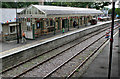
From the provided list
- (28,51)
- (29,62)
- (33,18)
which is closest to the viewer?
(29,62)

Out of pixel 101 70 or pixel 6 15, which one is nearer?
pixel 101 70

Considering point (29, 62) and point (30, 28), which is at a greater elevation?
point (30, 28)

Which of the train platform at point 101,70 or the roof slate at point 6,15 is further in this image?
the roof slate at point 6,15

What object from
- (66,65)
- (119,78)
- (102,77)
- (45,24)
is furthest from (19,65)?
(45,24)

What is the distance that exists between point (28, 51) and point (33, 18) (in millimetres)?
7792

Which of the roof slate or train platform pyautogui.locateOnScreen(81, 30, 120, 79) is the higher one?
the roof slate

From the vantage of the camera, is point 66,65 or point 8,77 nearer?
point 8,77

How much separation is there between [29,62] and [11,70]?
208 cm

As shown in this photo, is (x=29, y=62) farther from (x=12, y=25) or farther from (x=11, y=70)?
(x=12, y=25)

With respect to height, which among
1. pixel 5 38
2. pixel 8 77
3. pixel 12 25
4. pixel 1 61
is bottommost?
pixel 8 77

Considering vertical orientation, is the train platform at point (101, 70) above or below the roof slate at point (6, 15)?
below

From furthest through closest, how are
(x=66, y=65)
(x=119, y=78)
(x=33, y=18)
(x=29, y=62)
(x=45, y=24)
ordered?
(x=45, y=24), (x=33, y=18), (x=29, y=62), (x=66, y=65), (x=119, y=78)

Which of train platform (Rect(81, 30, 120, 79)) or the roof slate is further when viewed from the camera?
the roof slate

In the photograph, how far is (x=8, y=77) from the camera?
1055 cm
